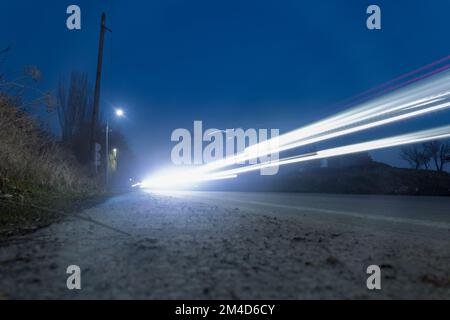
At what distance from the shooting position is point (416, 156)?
125 ft

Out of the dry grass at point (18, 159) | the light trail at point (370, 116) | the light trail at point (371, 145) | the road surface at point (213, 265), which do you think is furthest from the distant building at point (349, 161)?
the road surface at point (213, 265)

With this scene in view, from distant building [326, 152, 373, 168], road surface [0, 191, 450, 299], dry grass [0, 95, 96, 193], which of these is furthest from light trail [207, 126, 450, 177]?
dry grass [0, 95, 96, 193]

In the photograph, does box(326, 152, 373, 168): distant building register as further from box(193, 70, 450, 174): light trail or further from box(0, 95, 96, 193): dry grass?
box(0, 95, 96, 193): dry grass

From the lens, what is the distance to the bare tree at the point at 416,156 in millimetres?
37031

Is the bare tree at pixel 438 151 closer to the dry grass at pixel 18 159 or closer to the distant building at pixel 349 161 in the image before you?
the distant building at pixel 349 161

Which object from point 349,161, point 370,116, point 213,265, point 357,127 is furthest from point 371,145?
point 213,265

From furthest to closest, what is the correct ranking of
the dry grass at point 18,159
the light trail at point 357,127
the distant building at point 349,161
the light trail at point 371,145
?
1. the distant building at point 349,161
2. the light trail at point 371,145
3. the light trail at point 357,127
4. the dry grass at point 18,159

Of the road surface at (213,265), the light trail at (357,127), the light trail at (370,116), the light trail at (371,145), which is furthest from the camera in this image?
the light trail at (371,145)

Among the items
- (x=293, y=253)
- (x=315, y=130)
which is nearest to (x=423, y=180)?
(x=315, y=130)

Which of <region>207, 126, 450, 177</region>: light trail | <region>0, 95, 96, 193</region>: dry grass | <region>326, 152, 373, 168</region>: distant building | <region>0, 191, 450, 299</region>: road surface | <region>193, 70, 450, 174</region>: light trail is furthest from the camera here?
<region>326, 152, 373, 168</region>: distant building

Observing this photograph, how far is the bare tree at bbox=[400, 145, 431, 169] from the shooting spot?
121 ft

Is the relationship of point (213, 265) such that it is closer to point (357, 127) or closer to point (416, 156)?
point (357, 127)

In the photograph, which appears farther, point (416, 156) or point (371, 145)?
point (416, 156)
